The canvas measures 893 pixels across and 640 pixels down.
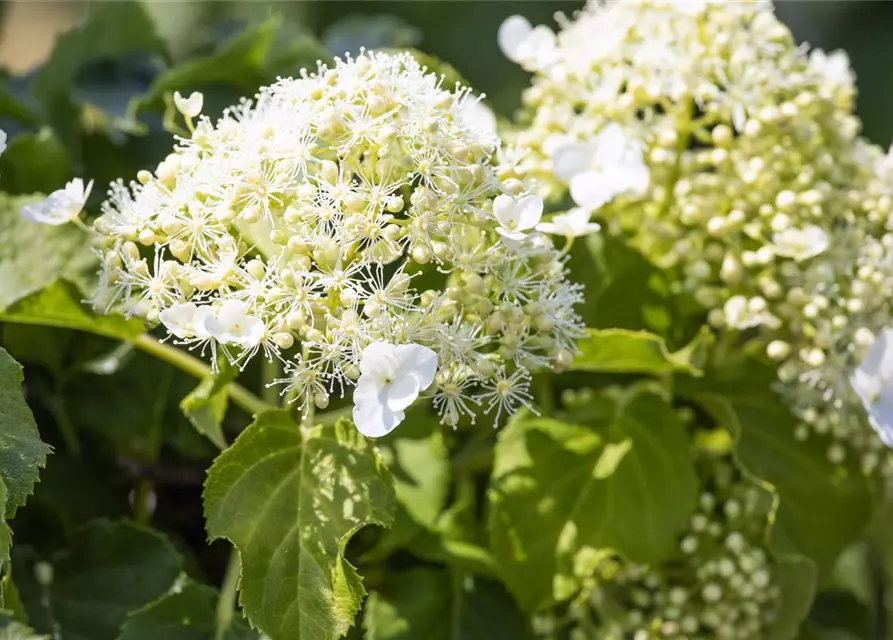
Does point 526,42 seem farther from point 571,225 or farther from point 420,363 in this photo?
point 420,363

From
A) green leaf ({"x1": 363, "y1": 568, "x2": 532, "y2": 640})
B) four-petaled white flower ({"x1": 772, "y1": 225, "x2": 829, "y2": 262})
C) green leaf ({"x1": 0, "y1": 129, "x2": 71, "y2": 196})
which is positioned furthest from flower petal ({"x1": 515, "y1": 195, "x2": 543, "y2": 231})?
green leaf ({"x1": 0, "y1": 129, "x2": 71, "y2": 196})

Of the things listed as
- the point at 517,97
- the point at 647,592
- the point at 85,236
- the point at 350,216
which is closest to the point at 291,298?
the point at 350,216

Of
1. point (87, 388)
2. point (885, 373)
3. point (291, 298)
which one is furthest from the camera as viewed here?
point (87, 388)

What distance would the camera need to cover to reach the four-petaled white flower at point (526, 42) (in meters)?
0.72

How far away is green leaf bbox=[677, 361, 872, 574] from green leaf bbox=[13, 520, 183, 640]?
15.5 inches

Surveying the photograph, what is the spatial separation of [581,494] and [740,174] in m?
0.25

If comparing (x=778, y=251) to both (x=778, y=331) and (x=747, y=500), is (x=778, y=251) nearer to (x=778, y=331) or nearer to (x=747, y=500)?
(x=778, y=331)

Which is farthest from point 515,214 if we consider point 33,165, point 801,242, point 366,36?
point 366,36

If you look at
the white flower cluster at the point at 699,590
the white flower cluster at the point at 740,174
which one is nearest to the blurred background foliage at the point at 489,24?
the white flower cluster at the point at 740,174

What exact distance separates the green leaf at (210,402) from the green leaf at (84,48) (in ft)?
1.33

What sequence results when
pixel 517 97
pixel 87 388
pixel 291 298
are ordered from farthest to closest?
pixel 517 97 → pixel 87 388 → pixel 291 298

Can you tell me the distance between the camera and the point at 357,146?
500 mm

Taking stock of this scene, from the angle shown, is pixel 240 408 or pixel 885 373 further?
pixel 240 408

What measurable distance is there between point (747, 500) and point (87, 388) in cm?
51
